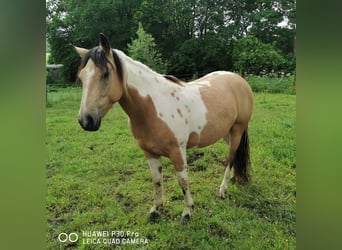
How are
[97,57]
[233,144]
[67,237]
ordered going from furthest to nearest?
[233,144], [67,237], [97,57]

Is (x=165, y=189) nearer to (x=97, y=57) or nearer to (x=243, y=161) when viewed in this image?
(x=243, y=161)

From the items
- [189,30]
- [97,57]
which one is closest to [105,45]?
[97,57]

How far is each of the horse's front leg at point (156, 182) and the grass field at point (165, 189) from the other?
43 mm

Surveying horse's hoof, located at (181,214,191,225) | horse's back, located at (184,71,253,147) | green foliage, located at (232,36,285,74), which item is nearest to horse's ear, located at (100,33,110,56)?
horse's back, located at (184,71,253,147)

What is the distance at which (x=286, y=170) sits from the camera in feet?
5.05

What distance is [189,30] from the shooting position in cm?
157

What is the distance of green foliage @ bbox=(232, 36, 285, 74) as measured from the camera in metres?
1.56

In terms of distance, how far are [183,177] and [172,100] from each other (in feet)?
1.29

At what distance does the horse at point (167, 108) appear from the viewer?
1267 mm

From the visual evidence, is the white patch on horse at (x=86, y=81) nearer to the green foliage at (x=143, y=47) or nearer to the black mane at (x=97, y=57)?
the black mane at (x=97, y=57)

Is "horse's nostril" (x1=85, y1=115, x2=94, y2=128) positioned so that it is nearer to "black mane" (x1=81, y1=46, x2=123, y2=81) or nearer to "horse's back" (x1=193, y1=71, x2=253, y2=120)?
"black mane" (x1=81, y1=46, x2=123, y2=81)
